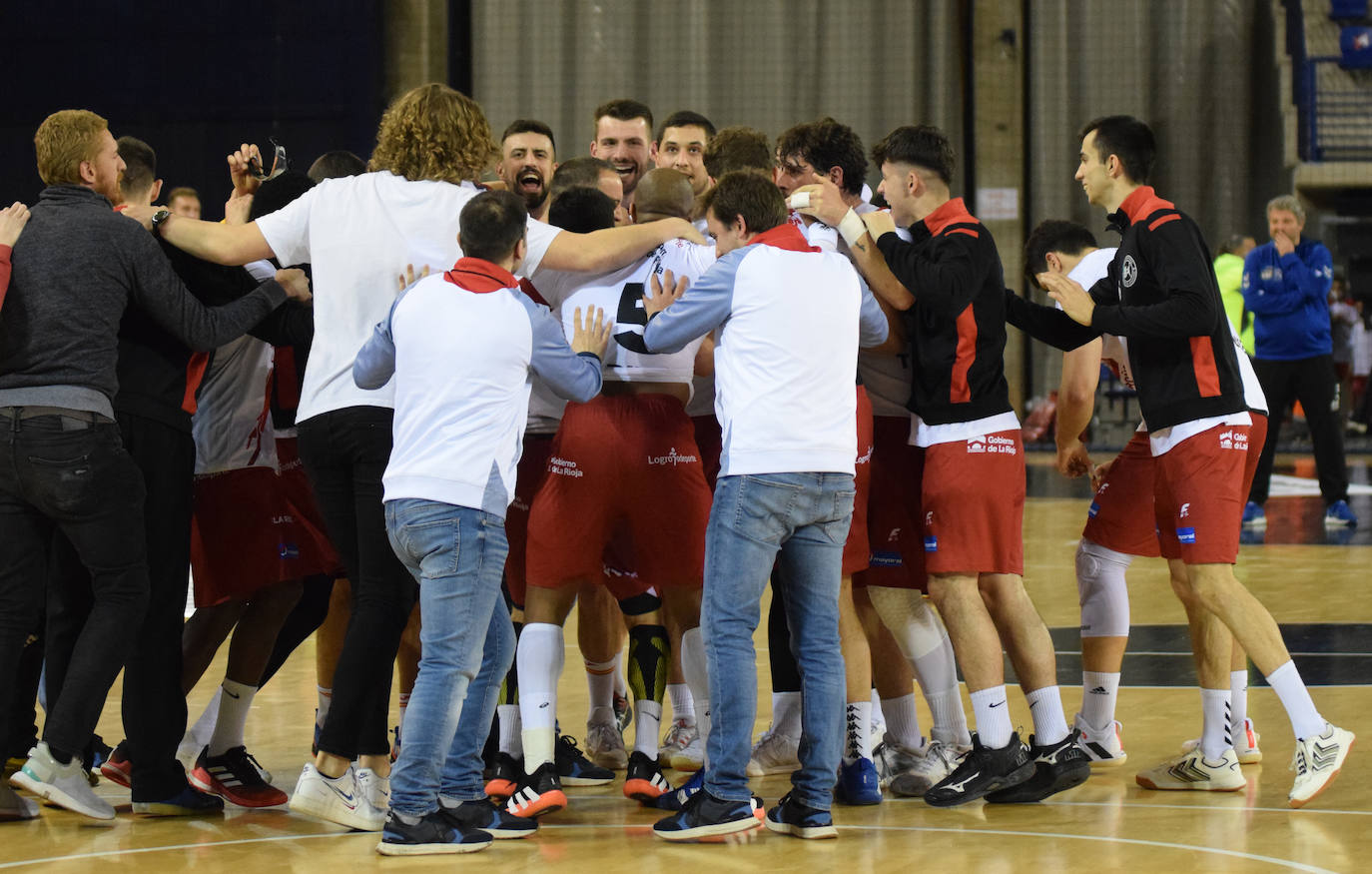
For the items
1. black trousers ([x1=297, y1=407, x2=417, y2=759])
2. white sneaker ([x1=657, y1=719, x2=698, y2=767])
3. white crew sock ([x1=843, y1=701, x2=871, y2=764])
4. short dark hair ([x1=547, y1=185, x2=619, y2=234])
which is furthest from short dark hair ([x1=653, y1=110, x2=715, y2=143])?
white crew sock ([x1=843, y1=701, x2=871, y2=764])

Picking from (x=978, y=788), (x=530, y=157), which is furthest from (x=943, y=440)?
(x=530, y=157)

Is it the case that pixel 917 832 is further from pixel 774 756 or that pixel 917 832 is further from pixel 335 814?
pixel 335 814

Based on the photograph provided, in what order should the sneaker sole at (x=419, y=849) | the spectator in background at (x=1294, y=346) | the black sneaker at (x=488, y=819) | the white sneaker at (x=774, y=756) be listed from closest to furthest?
the sneaker sole at (x=419, y=849), the black sneaker at (x=488, y=819), the white sneaker at (x=774, y=756), the spectator in background at (x=1294, y=346)

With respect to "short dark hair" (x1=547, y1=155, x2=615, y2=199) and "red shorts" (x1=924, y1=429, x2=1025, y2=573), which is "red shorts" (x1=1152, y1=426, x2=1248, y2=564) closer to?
"red shorts" (x1=924, y1=429, x2=1025, y2=573)

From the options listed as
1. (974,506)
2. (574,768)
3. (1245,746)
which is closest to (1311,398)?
(1245,746)

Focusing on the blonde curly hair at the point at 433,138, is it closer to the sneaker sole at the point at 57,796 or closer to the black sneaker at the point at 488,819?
the black sneaker at the point at 488,819

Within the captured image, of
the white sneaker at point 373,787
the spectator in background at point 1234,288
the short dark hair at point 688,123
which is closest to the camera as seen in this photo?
the white sneaker at point 373,787

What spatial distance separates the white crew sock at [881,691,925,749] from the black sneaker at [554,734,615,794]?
91 cm

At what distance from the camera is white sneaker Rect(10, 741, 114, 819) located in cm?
439

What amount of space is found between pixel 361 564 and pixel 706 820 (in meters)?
1.14

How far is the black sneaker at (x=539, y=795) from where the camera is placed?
14.9ft

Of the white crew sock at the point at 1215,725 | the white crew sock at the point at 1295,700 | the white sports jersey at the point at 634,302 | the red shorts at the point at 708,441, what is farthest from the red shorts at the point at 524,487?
the white crew sock at the point at 1295,700

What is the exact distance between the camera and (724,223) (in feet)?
15.0

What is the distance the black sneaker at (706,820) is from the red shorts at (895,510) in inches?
39.6
